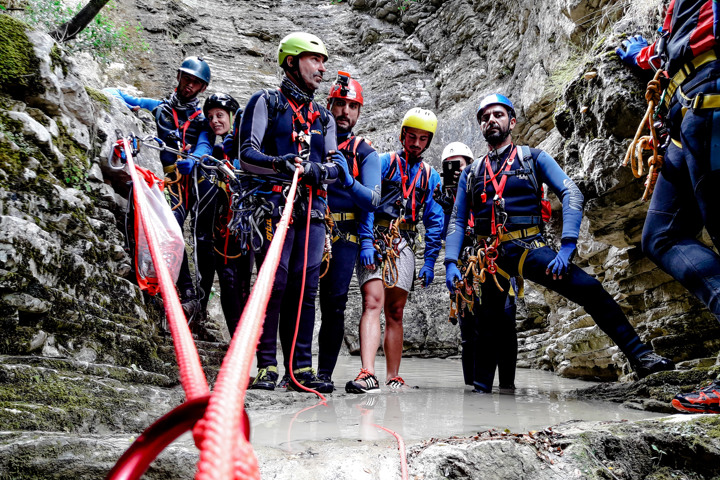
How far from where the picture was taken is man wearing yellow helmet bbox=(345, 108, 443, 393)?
407 centimetres

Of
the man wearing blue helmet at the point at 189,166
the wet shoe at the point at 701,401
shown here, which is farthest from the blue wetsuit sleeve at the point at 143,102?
the wet shoe at the point at 701,401

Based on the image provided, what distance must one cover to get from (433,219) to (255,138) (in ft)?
7.29

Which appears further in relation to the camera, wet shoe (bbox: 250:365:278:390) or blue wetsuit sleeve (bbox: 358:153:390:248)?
blue wetsuit sleeve (bbox: 358:153:390:248)

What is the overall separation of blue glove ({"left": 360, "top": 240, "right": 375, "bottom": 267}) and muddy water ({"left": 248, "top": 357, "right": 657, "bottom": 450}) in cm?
102

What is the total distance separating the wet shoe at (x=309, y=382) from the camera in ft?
10.9

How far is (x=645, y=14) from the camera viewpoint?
432 cm

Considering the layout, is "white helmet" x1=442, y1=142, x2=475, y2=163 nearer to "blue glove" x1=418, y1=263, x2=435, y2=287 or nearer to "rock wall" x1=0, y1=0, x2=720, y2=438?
"rock wall" x1=0, y1=0, x2=720, y2=438

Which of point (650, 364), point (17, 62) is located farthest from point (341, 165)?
point (650, 364)

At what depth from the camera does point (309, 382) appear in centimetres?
338

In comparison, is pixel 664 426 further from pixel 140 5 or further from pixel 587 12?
pixel 140 5

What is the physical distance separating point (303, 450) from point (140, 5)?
18.6 m

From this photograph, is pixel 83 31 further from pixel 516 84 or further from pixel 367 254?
pixel 516 84

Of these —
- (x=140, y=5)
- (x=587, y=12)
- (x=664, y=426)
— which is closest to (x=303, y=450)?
(x=664, y=426)

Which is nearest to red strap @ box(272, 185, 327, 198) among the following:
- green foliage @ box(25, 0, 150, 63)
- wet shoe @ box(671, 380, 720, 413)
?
wet shoe @ box(671, 380, 720, 413)
